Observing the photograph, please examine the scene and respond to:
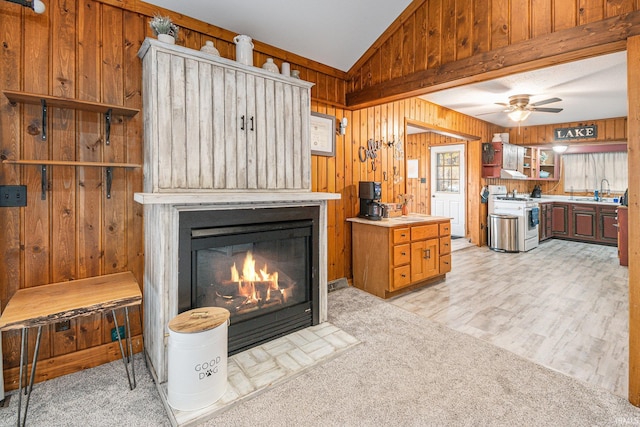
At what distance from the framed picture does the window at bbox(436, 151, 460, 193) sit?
441cm

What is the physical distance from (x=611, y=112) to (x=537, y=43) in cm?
515

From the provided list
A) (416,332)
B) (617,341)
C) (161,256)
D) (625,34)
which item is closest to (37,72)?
(161,256)

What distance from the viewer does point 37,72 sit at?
194cm

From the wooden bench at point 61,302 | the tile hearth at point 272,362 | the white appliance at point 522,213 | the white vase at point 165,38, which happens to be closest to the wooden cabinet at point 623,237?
the white appliance at point 522,213

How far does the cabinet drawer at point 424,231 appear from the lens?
3.61m

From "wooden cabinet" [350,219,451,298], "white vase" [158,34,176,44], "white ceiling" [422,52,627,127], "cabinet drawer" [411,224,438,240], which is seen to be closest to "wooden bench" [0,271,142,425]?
"white vase" [158,34,176,44]

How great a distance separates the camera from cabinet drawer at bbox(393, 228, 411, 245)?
3405mm

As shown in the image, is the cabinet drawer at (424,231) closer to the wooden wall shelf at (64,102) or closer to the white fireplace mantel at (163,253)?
the white fireplace mantel at (163,253)

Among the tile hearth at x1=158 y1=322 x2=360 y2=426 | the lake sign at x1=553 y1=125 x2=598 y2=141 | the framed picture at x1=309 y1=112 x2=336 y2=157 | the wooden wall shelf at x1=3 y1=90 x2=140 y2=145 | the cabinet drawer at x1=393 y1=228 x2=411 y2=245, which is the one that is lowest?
the tile hearth at x1=158 y1=322 x2=360 y2=426

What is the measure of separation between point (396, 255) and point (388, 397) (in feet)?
5.88

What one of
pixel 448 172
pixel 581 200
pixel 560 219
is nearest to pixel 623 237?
pixel 560 219

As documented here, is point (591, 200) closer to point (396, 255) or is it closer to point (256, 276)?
point (396, 255)

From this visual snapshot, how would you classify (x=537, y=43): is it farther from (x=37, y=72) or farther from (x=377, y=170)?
(x=37, y=72)

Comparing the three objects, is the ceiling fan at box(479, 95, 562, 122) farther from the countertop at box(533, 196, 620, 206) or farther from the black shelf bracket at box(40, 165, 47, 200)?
the black shelf bracket at box(40, 165, 47, 200)
